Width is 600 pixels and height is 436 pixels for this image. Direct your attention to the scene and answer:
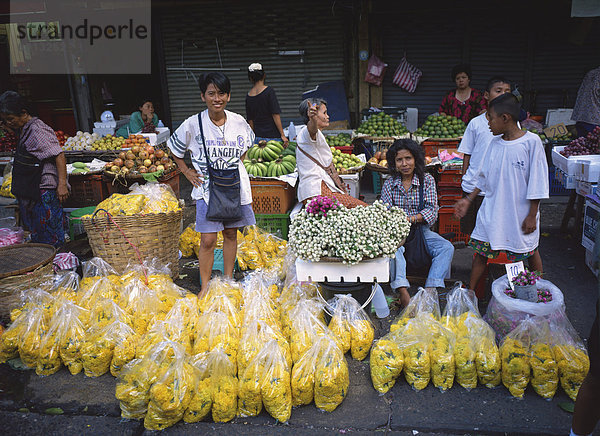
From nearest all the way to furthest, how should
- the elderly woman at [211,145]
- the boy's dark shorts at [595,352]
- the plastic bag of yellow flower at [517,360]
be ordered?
the boy's dark shorts at [595,352] < the plastic bag of yellow flower at [517,360] < the elderly woman at [211,145]

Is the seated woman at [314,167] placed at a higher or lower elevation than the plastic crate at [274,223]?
higher

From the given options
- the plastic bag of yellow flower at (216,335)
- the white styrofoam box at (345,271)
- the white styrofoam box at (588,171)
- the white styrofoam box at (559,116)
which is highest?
the white styrofoam box at (559,116)

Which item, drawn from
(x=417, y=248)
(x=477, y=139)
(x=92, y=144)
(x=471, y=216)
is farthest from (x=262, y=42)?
(x=417, y=248)

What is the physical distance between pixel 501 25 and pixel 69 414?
29.0 ft

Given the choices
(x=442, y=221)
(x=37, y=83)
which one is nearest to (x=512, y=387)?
(x=442, y=221)

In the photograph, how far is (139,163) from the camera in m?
5.88

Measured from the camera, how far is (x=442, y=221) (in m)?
5.51

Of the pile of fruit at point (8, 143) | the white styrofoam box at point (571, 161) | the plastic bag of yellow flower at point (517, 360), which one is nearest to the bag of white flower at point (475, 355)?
the plastic bag of yellow flower at point (517, 360)

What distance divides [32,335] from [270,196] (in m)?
2.83

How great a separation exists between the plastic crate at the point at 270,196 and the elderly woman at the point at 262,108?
119 centimetres

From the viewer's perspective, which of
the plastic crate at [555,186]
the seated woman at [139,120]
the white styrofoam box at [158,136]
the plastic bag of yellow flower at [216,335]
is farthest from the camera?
the seated woman at [139,120]

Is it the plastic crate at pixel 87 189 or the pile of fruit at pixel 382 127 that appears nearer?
the plastic crate at pixel 87 189

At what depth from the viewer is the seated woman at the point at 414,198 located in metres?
4.14

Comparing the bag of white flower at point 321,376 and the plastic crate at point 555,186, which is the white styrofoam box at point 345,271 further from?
the plastic crate at point 555,186
